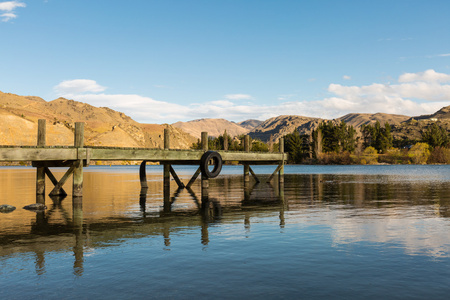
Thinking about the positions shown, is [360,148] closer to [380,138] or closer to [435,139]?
[380,138]

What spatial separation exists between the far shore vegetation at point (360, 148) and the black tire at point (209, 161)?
4754 inches

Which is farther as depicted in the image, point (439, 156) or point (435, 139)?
point (435, 139)

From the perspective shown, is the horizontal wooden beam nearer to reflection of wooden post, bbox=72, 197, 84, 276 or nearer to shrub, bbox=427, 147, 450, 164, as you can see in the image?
reflection of wooden post, bbox=72, 197, 84, 276

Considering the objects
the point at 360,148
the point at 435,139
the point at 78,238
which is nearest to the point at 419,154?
the point at 435,139

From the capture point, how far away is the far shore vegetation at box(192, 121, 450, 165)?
512 ft

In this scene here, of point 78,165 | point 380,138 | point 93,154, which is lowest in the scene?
point 78,165

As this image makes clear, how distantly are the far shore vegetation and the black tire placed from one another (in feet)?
396

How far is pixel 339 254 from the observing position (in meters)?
10.8

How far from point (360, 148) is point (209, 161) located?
471 feet

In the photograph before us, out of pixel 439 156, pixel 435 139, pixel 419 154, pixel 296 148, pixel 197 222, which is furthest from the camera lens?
pixel 296 148

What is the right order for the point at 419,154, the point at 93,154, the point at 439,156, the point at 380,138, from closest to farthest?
1. the point at 93,154
2. the point at 439,156
3. the point at 419,154
4. the point at 380,138

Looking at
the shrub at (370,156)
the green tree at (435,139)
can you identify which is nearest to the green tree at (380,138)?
the shrub at (370,156)

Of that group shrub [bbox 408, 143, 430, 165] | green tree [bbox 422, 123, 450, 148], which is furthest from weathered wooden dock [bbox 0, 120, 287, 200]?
green tree [bbox 422, 123, 450, 148]

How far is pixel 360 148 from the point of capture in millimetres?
165500
